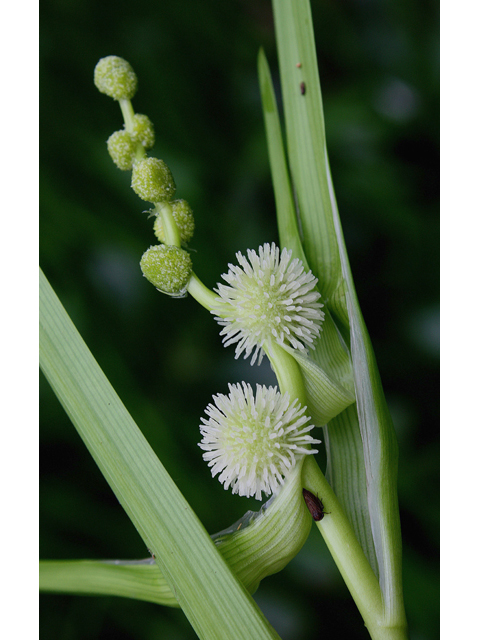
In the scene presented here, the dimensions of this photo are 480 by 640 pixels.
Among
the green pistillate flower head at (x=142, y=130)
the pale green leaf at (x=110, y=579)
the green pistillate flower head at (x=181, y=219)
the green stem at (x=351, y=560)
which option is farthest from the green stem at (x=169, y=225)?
the pale green leaf at (x=110, y=579)

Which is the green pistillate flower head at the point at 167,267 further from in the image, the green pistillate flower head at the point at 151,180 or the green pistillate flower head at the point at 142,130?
the green pistillate flower head at the point at 142,130

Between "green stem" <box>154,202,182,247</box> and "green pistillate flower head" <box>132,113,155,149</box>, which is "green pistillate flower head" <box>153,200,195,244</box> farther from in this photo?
"green pistillate flower head" <box>132,113,155,149</box>

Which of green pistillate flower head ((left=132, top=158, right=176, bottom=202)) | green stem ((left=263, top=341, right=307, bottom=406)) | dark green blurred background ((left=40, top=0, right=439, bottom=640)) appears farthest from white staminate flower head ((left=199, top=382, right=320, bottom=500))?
dark green blurred background ((left=40, top=0, right=439, bottom=640))

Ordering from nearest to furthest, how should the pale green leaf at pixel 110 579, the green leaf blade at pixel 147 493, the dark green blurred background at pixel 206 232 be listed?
the green leaf blade at pixel 147 493, the pale green leaf at pixel 110 579, the dark green blurred background at pixel 206 232

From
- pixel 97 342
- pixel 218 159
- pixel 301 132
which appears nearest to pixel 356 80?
pixel 218 159

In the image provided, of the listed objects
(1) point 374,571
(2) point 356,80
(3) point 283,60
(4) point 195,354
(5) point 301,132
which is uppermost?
(2) point 356,80

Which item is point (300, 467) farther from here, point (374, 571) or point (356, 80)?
point (356, 80)
